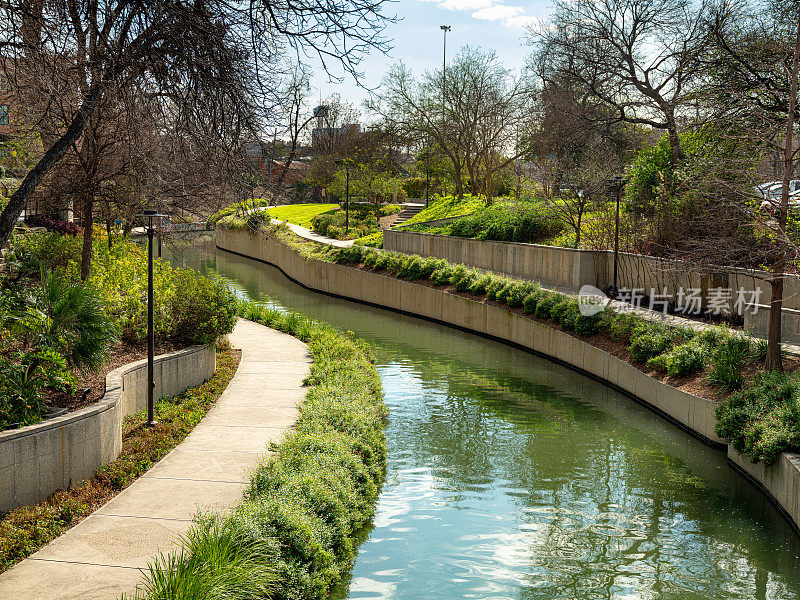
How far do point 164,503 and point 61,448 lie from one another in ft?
4.07

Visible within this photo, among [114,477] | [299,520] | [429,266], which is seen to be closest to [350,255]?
[429,266]

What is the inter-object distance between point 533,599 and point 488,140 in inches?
1406

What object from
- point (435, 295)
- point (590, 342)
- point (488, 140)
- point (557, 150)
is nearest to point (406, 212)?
point (488, 140)

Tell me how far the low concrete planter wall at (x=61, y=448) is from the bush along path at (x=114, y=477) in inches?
5.3

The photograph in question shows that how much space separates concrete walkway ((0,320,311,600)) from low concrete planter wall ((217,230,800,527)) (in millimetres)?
6980

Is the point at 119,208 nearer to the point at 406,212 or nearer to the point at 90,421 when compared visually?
the point at 90,421

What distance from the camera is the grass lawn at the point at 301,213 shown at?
5870cm

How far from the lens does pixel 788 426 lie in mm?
10344

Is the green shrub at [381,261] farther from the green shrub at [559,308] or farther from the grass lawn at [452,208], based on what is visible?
the green shrub at [559,308]

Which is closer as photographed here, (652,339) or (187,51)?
(187,51)

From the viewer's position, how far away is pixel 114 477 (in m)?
8.75

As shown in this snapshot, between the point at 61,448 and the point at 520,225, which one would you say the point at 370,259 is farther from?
the point at 61,448

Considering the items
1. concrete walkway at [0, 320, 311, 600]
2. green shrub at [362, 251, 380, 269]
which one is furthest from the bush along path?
green shrub at [362, 251, 380, 269]

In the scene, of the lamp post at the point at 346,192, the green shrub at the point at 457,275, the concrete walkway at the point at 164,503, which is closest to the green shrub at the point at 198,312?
the concrete walkway at the point at 164,503
